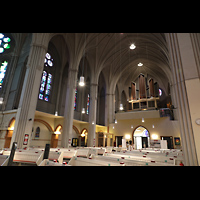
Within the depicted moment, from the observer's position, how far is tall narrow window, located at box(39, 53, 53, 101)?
13.8 meters

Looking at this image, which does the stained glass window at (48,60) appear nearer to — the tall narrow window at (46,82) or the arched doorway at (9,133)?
the tall narrow window at (46,82)

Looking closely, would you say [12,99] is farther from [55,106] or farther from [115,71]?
[115,71]

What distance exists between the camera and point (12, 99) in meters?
11.9

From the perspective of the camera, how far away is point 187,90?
12.0 feet

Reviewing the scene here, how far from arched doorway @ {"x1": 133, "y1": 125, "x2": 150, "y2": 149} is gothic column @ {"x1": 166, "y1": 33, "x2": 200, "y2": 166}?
13758mm

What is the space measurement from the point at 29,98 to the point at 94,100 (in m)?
8.04

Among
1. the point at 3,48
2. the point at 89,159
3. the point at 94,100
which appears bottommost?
the point at 89,159

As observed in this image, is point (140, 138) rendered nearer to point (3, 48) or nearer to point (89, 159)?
point (89, 159)

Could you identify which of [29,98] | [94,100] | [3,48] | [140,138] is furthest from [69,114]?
[140,138]

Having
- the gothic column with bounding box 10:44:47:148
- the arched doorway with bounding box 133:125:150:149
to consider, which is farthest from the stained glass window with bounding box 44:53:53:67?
the arched doorway with bounding box 133:125:150:149

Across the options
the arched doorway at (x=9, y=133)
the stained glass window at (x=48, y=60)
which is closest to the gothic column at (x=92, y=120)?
the stained glass window at (x=48, y=60)
